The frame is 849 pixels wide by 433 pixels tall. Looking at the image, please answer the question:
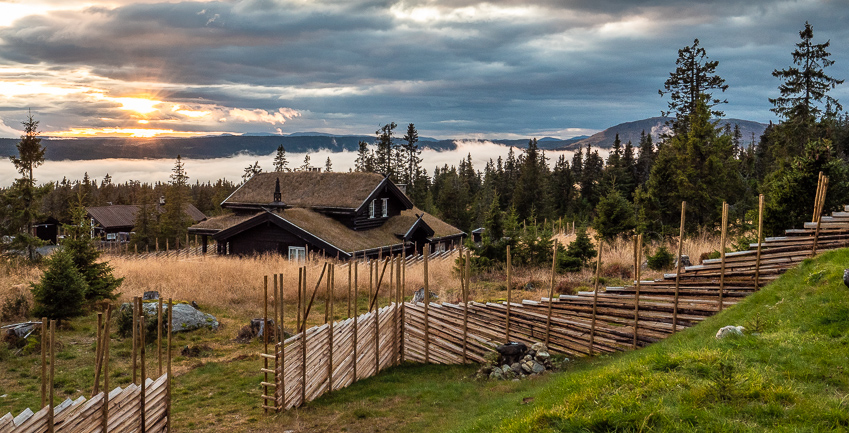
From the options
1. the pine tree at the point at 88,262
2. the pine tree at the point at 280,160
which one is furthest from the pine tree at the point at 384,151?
the pine tree at the point at 88,262

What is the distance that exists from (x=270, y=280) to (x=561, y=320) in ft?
40.5

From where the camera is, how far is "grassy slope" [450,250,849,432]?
5164mm

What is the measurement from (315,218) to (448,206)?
32.6 metres

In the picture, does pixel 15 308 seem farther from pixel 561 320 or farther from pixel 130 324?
pixel 561 320

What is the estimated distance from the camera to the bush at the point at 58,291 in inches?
551

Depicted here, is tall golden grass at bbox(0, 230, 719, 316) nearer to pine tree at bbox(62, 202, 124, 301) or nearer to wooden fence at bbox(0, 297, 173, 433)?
pine tree at bbox(62, 202, 124, 301)

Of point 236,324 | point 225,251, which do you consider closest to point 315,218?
point 225,251

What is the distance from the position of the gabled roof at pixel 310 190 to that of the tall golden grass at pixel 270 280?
11.7 m

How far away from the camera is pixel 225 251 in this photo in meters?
31.2

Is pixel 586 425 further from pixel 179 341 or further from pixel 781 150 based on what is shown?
pixel 781 150

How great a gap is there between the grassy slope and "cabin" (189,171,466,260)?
69.4ft

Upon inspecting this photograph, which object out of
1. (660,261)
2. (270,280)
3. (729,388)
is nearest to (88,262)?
(270,280)

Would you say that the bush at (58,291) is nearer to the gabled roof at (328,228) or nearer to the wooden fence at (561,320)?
the wooden fence at (561,320)

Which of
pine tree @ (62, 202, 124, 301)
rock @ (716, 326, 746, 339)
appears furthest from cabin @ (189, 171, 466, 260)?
rock @ (716, 326, 746, 339)
